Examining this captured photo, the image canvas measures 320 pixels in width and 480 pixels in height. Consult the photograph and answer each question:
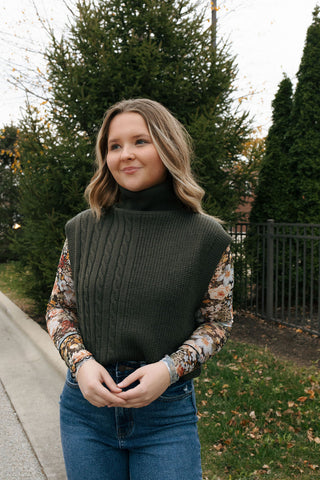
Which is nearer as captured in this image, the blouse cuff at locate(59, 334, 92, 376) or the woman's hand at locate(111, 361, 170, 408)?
the woman's hand at locate(111, 361, 170, 408)

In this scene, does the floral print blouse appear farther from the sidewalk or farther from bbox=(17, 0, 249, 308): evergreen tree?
bbox=(17, 0, 249, 308): evergreen tree

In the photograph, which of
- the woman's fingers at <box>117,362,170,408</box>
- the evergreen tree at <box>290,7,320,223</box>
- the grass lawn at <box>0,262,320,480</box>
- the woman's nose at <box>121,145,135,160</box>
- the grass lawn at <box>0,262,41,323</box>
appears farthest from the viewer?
the evergreen tree at <box>290,7,320,223</box>

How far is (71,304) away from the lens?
1631 millimetres

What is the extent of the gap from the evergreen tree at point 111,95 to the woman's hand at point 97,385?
4177 millimetres

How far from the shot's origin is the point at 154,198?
1555 mm

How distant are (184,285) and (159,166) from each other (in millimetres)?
424

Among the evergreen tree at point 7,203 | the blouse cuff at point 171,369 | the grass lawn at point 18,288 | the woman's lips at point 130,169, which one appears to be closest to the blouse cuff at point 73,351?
the blouse cuff at point 171,369

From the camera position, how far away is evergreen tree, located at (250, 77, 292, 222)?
281 inches

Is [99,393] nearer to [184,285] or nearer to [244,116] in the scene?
[184,285]

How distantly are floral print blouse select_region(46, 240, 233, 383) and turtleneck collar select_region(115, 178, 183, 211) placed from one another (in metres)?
0.27

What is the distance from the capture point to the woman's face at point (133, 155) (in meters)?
1.48

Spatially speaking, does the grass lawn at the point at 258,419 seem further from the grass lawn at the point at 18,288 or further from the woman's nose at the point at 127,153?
the grass lawn at the point at 18,288

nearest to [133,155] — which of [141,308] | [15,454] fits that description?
[141,308]

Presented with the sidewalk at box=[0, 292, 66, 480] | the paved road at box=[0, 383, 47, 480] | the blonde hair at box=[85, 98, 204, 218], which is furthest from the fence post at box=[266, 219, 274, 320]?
the blonde hair at box=[85, 98, 204, 218]
